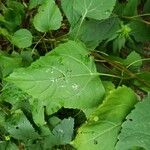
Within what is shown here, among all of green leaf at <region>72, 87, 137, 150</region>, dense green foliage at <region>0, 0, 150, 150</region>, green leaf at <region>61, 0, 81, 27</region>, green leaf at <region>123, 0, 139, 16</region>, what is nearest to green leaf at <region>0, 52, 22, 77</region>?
dense green foliage at <region>0, 0, 150, 150</region>

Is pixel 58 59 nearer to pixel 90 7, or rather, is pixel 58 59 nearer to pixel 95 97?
pixel 95 97

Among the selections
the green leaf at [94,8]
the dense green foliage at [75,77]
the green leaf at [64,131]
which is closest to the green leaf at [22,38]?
the dense green foliage at [75,77]

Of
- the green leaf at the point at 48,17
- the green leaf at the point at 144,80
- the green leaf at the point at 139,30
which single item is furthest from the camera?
the green leaf at the point at 139,30

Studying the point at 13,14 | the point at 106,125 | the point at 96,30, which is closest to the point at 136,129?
the point at 106,125

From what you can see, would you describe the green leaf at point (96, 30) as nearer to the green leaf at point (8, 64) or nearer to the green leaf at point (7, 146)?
the green leaf at point (8, 64)

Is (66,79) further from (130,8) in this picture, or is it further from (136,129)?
(130,8)

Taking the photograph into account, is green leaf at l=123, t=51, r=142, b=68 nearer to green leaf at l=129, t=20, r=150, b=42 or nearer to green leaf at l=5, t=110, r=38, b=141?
green leaf at l=129, t=20, r=150, b=42
